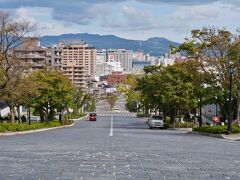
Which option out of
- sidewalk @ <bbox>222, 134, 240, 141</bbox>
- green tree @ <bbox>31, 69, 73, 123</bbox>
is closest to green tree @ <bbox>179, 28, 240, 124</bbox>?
sidewalk @ <bbox>222, 134, 240, 141</bbox>

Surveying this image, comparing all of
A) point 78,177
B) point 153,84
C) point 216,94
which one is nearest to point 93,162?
point 78,177

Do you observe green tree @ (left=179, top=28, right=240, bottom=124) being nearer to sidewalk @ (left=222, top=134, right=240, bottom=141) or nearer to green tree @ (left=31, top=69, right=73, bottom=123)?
sidewalk @ (left=222, top=134, right=240, bottom=141)

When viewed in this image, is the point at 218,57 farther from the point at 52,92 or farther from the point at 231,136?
the point at 52,92

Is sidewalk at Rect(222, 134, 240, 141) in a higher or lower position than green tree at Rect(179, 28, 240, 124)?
lower

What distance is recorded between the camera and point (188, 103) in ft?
221

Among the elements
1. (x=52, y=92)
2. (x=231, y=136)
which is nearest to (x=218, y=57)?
(x=231, y=136)

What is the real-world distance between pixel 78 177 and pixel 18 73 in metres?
44.0

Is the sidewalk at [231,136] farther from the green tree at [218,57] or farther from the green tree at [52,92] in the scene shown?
the green tree at [52,92]

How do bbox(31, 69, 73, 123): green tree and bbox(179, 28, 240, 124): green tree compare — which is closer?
bbox(179, 28, 240, 124): green tree

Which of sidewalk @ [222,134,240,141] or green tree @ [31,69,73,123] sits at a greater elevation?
green tree @ [31,69,73,123]

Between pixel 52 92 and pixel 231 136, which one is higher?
pixel 52 92

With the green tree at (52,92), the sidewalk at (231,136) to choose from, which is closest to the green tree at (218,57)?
the sidewalk at (231,136)

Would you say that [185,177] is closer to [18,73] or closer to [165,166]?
[165,166]

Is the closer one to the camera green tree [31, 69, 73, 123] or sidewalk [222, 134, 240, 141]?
sidewalk [222, 134, 240, 141]
